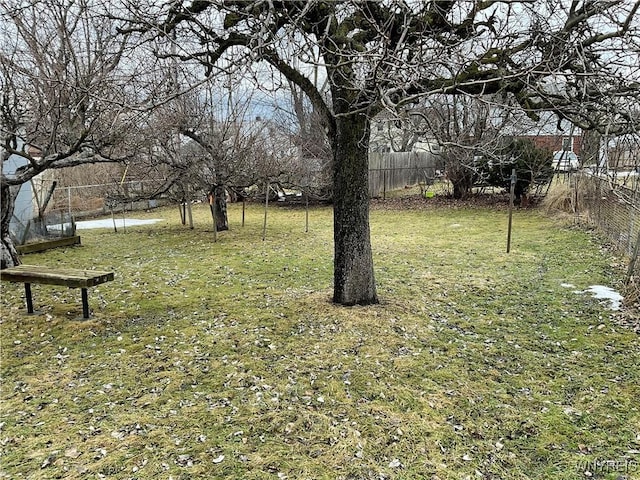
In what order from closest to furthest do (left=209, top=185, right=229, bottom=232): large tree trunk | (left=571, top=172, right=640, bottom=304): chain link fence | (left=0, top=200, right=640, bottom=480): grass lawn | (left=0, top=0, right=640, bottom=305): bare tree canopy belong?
(left=0, top=200, right=640, bottom=480): grass lawn, (left=0, top=0, right=640, bottom=305): bare tree canopy, (left=571, top=172, right=640, bottom=304): chain link fence, (left=209, top=185, right=229, bottom=232): large tree trunk

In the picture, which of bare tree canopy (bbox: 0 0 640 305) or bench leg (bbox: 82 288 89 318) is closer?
bare tree canopy (bbox: 0 0 640 305)

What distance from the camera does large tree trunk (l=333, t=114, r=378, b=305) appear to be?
16.7 ft

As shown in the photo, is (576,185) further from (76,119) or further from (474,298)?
(76,119)

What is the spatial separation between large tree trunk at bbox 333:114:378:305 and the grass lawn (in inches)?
14.1

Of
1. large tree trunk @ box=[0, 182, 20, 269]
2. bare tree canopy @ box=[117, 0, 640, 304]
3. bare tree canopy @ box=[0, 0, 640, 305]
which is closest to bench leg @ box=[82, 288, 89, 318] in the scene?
bare tree canopy @ box=[0, 0, 640, 305]

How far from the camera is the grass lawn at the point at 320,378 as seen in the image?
2836 mm

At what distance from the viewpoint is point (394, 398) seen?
3531 mm

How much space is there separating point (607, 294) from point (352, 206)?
11.5 ft

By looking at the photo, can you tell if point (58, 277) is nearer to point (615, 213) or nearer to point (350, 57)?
point (350, 57)

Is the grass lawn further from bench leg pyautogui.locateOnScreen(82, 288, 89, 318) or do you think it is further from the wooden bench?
the wooden bench

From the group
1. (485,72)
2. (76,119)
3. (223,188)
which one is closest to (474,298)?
(485,72)

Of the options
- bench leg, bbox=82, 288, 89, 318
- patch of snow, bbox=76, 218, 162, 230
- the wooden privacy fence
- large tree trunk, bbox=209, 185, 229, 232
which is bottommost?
bench leg, bbox=82, 288, 89, 318

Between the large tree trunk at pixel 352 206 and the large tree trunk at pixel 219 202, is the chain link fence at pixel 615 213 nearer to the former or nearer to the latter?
the large tree trunk at pixel 352 206

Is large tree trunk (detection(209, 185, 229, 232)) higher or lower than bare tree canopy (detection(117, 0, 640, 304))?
lower
